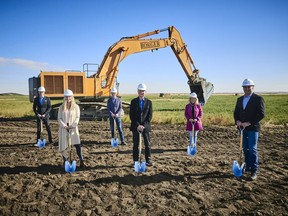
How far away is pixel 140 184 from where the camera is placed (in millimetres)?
5035

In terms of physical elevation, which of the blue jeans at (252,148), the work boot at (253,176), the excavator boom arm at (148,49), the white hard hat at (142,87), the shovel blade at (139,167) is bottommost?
the work boot at (253,176)

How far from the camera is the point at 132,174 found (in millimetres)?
5625

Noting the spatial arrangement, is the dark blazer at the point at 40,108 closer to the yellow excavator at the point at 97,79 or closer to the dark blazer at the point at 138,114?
the dark blazer at the point at 138,114

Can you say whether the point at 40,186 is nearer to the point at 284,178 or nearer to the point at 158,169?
the point at 158,169

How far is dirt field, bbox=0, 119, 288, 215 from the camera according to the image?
13.1ft

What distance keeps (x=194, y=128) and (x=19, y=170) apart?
492cm

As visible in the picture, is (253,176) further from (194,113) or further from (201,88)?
(201,88)

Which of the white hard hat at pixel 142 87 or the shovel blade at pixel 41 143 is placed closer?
the white hard hat at pixel 142 87

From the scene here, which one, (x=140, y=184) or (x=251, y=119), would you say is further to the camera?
(x=251, y=119)

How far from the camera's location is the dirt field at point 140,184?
3.99m

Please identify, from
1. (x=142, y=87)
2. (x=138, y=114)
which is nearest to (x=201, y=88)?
(x=142, y=87)

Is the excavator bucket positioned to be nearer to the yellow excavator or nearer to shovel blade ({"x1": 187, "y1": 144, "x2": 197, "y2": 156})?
the yellow excavator

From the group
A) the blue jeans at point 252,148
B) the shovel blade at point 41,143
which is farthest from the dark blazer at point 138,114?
the shovel blade at point 41,143

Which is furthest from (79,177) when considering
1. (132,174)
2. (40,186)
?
(132,174)
